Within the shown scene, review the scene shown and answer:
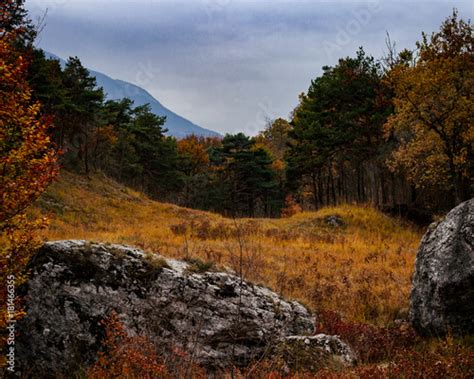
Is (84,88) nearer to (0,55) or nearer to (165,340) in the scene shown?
(0,55)

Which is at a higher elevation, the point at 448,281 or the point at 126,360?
the point at 448,281

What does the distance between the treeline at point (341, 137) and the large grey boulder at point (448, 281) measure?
12.3ft

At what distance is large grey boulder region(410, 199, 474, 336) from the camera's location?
6.16 meters

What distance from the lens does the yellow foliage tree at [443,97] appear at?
57.2ft

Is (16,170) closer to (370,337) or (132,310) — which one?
(132,310)

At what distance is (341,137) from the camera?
2770cm

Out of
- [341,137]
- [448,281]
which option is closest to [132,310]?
[448,281]

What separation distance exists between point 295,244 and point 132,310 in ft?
35.8

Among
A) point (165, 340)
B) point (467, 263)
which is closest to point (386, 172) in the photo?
point (467, 263)

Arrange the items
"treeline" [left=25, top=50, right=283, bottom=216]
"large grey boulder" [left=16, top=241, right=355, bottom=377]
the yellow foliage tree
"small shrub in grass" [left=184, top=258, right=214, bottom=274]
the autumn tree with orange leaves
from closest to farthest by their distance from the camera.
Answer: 1. "large grey boulder" [left=16, top=241, right=355, bottom=377]
2. the autumn tree with orange leaves
3. "small shrub in grass" [left=184, top=258, right=214, bottom=274]
4. the yellow foliage tree
5. "treeline" [left=25, top=50, right=283, bottom=216]

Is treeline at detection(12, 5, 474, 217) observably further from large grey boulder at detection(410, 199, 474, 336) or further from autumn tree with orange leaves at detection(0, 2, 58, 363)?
large grey boulder at detection(410, 199, 474, 336)

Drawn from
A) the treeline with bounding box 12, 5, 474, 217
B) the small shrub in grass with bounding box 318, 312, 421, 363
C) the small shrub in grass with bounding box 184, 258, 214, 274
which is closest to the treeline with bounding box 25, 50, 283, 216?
the treeline with bounding box 12, 5, 474, 217

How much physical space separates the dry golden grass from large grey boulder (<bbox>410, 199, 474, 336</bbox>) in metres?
1.35

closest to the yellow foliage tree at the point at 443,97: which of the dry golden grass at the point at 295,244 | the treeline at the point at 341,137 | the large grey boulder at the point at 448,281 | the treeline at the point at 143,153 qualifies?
the treeline at the point at 341,137
